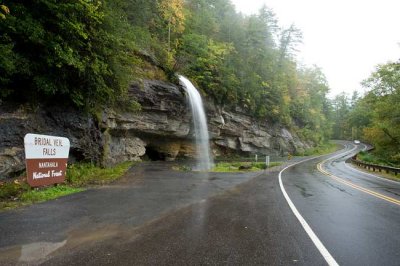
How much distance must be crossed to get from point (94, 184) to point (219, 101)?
2740 centimetres

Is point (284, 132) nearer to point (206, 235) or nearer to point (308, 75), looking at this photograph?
point (308, 75)

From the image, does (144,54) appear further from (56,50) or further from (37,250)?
(37,250)

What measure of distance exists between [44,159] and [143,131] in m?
17.2

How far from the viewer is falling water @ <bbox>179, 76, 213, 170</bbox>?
32344 millimetres

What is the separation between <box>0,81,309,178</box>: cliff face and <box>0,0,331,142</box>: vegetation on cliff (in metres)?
0.92

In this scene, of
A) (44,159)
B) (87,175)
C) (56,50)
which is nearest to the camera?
Result: (44,159)

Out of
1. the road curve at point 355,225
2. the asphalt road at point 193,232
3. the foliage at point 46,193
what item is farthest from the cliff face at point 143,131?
the road curve at point 355,225

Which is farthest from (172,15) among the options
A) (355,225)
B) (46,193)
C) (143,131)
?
(355,225)

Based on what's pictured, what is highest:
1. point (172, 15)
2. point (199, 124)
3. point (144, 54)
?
point (172, 15)

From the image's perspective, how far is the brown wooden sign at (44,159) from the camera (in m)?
10.3

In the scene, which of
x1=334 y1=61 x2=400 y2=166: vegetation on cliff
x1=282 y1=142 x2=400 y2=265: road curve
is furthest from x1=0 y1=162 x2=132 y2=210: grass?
x1=334 y1=61 x2=400 y2=166: vegetation on cliff

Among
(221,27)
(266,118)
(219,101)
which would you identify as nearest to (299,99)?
(266,118)

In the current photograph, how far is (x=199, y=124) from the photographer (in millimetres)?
34281

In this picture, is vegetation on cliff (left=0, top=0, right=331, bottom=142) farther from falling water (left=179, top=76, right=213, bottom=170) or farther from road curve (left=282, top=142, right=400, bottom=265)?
road curve (left=282, top=142, right=400, bottom=265)
